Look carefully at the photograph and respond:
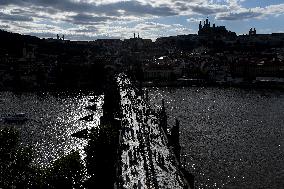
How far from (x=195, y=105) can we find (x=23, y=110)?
21544mm

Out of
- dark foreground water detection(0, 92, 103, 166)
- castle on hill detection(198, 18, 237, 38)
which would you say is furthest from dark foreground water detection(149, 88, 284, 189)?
castle on hill detection(198, 18, 237, 38)

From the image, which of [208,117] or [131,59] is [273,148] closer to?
[208,117]

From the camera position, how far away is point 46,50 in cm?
15012

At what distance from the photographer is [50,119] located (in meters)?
52.2

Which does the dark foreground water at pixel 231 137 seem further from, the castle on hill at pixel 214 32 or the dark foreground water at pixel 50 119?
the castle on hill at pixel 214 32

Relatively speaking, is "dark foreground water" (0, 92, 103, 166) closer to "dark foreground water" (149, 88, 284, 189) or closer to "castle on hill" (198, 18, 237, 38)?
"dark foreground water" (149, 88, 284, 189)

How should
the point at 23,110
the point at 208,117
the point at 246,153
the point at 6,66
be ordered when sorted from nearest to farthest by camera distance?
the point at 246,153 < the point at 208,117 < the point at 23,110 < the point at 6,66

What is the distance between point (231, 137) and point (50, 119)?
65.9 ft

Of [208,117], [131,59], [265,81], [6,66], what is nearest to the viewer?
[208,117]

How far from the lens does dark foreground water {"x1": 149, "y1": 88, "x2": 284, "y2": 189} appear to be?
98.9ft

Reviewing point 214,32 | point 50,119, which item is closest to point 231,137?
point 50,119

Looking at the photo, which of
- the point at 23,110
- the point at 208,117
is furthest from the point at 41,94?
the point at 208,117

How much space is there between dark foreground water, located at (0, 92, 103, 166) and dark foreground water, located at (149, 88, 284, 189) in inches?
347

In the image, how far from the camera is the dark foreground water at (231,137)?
30.1 meters
